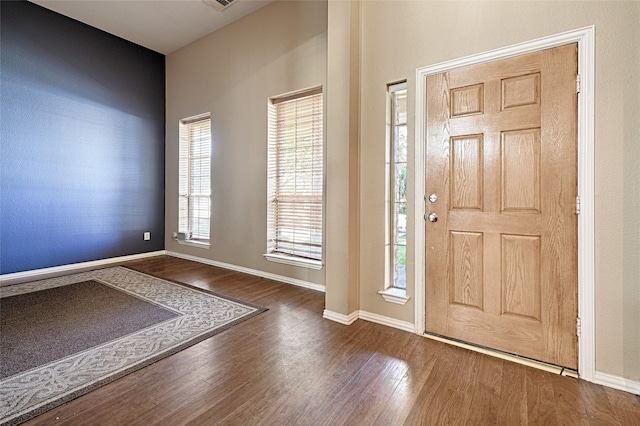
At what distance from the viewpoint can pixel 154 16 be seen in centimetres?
410

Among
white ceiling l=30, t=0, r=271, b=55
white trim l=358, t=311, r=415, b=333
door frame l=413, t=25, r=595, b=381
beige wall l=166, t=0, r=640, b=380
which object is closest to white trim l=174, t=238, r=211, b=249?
beige wall l=166, t=0, r=640, b=380

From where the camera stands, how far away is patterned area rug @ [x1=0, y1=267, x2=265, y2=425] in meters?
1.57

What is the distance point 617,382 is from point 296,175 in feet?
10.3

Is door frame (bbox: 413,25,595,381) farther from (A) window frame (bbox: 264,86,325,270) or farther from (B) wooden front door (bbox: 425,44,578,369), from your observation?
(A) window frame (bbox: 264,86,325,270)

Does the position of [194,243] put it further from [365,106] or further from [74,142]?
[365,106]

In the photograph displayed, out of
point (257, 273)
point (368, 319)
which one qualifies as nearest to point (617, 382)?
point (368, 319)

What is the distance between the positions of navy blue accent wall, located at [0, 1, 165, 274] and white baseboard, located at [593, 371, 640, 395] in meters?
5.71

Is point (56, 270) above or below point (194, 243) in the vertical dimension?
below

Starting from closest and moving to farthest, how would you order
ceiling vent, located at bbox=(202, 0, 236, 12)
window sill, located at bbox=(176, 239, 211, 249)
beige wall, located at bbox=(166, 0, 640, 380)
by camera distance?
beige wall, located at bbox=(166, 0, 640, 380)
ceiling vent, located at bbox=(202, 0, 236, 12)
window sill, located at bbox=(176, 239, 211, 249)

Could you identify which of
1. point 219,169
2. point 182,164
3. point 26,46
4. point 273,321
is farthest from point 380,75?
point 26,46

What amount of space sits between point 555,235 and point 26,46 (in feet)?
19.9

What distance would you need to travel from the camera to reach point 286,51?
3.61 metres

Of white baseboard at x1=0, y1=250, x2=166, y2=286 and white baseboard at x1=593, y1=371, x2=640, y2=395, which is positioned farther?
white baseboard at x1=0, y1=250, x2=166, y2=286

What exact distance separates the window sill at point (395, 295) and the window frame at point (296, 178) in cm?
102
